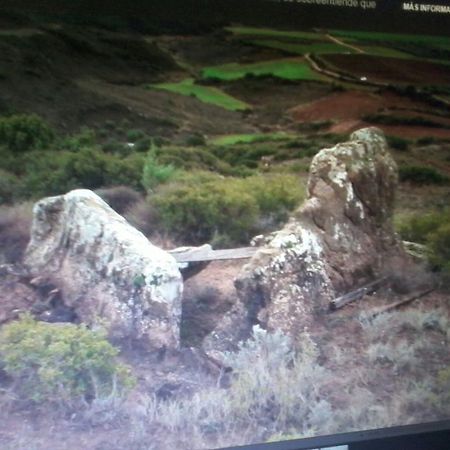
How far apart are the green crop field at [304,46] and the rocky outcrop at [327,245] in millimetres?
396

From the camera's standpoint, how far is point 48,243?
11.0ft

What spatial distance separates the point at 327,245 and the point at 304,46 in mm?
901

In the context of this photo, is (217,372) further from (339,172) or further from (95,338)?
(339,172)

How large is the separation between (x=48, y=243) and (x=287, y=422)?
1.26m

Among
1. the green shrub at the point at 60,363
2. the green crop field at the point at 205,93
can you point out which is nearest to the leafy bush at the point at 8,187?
the green shrub at the point at 60,363

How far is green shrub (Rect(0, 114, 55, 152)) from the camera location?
3.33 metres

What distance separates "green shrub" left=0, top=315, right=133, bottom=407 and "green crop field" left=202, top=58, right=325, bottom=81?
1252mm

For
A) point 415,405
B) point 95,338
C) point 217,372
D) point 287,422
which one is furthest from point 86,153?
point 415,405

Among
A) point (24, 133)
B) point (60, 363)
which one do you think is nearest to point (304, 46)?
point (24, 133)

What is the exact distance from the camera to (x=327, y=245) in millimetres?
3826

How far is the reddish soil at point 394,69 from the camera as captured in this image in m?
3.93

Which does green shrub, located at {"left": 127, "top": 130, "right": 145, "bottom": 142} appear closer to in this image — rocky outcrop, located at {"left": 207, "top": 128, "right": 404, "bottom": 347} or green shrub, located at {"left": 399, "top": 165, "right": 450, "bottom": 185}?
rocky outcrop, located at {"left": 207, "top": 128, "right": 404, "bottom": 347}

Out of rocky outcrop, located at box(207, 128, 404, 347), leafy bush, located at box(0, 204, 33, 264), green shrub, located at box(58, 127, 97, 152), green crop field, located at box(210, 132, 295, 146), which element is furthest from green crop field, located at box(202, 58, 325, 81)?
leafy bush, located at box(0, 204, 33, 264)

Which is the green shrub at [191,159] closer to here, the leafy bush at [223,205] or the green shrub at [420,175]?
the leafy bush at [223,205]
